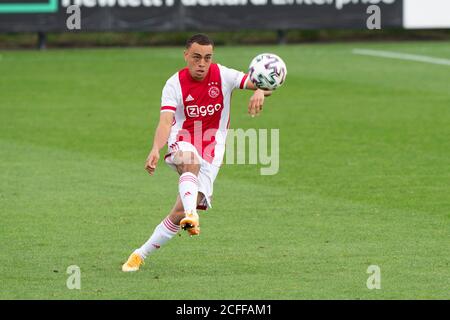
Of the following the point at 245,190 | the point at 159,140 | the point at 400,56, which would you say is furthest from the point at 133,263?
the point at 400,56

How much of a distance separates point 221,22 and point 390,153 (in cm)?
1211

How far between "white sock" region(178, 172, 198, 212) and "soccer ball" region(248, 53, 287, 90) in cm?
94

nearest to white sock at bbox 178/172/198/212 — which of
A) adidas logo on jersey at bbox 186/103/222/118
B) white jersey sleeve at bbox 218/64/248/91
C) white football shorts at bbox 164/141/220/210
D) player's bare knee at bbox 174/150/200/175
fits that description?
player's bare knee at bbox 174/150/200/175

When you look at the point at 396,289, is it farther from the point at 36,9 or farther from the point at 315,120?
the point at 36,9

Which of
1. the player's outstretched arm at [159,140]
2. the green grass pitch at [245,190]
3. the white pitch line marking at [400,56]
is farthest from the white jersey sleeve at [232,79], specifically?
the white pitch line marking at [400,56]

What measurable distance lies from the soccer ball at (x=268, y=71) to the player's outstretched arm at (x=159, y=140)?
76cm

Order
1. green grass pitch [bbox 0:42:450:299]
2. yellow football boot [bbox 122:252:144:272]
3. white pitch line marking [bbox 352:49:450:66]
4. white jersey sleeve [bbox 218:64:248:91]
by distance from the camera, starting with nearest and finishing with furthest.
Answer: green grass pitch [bbox 0:42:450:299] → yellow football boot [bbox 122:252:144:272] → white jersey sleeve [bbox 218:64:248:91] → white pitch line marking [bbox 352:49:450:66]

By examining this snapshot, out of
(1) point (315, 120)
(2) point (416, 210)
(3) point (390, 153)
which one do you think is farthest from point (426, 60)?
(2) point (416, 210)

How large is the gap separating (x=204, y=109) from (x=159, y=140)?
0.62 metres

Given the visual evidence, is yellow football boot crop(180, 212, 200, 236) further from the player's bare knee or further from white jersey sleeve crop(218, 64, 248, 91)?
white jersey sleeve crop(218, 64, 248, 91)

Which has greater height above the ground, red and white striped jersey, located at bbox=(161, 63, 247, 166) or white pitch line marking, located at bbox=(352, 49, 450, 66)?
white pitch line marking, located at bbox=(352, 49, 450, 66)

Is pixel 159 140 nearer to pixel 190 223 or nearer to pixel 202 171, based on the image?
pixel 202 171

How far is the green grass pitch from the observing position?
9828 millimetres

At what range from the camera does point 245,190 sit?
570 inches
